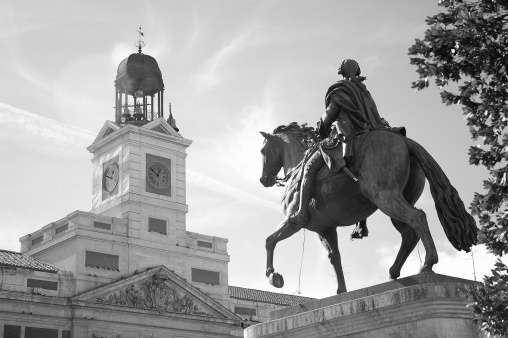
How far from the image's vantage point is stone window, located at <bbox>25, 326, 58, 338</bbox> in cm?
4488

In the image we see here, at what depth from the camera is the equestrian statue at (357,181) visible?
11.1 metres

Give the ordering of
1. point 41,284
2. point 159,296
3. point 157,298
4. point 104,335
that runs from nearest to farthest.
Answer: point 41,284 → point 104,335 → point 157,298 → point 159,296

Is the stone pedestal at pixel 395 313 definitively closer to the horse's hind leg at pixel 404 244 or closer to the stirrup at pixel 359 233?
the horse's hind leg at pixel 404 244

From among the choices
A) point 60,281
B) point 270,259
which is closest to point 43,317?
point 60,281

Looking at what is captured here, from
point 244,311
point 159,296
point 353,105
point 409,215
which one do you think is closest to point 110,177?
point 159,296

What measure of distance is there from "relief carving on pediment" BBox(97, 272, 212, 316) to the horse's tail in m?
38.8

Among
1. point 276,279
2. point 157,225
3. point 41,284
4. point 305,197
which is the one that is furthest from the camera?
point 157,225

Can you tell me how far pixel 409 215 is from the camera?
36.2 ft

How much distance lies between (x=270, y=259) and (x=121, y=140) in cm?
4255

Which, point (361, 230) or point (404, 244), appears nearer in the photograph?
point (404, 244)

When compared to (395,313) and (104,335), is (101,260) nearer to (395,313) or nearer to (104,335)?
(104,335)

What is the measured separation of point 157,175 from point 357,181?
43575mm

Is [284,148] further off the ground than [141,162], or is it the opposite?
[141,162]

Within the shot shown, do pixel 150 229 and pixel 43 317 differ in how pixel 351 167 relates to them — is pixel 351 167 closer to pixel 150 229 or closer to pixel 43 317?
pixel 43 317
